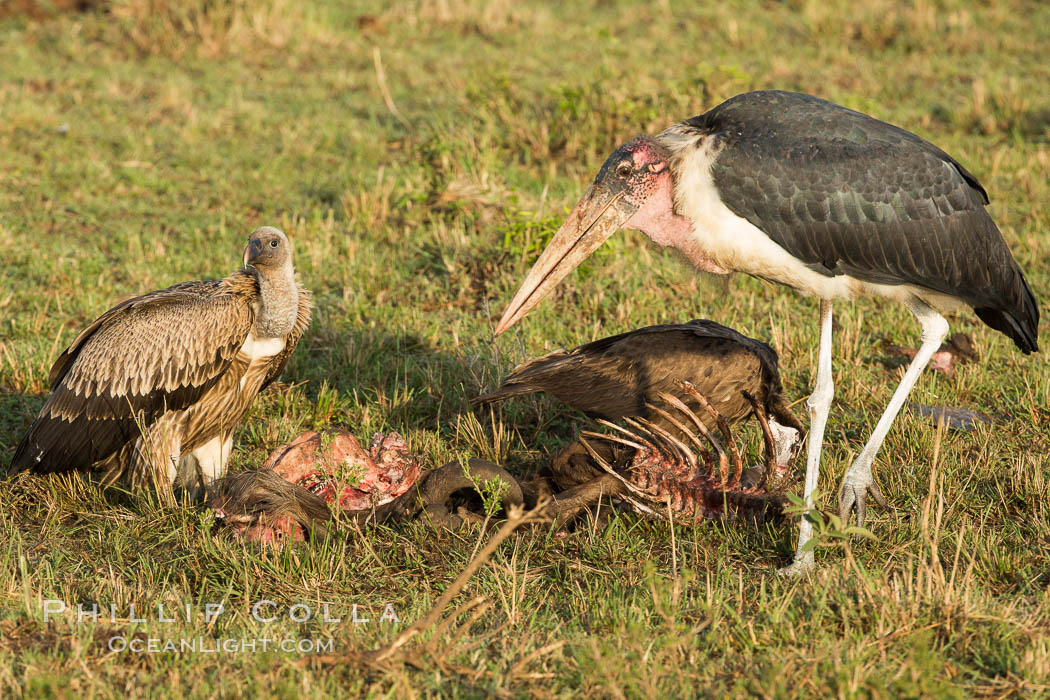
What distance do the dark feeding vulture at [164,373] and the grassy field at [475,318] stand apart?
0.72 feet

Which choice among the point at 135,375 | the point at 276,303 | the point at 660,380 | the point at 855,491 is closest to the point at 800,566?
the point at 855,491

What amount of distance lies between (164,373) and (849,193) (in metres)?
2.86

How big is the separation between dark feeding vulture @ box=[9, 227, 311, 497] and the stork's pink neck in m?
1.59

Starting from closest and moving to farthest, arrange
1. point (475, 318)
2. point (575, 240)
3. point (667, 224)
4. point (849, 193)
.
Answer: point (849, 193)
point (667, 224)
point (575, 240)
point (475, 318)

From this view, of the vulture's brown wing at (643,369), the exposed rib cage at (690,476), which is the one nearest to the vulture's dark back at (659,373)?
the vulture's brown wing at (643,369)

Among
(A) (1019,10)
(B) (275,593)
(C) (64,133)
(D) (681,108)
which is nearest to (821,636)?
(B) (275,593)

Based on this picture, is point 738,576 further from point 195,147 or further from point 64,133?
point 64,133

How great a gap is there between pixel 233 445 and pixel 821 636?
2.94m

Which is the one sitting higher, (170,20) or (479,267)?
(170,20)

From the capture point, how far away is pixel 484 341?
230 inches

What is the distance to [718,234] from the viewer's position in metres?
4.03

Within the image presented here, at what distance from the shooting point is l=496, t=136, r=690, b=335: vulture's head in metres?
4.14

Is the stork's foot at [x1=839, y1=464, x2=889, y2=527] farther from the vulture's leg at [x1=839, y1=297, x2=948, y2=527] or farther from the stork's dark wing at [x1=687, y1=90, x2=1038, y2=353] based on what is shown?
the stork's dark wing at [x1=687, y1=90, x2=1038, y2=353]

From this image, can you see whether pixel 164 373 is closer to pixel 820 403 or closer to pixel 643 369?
pixel 643 369
